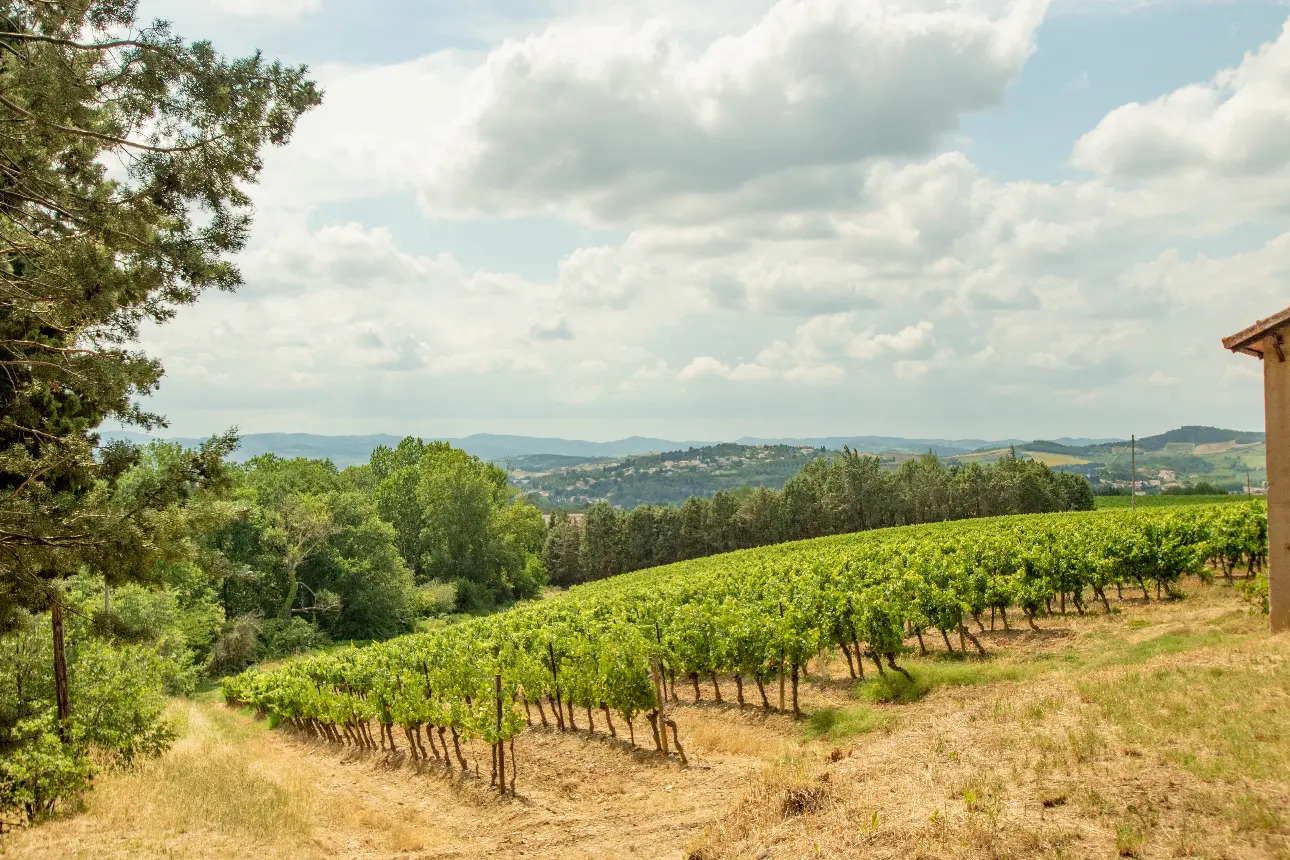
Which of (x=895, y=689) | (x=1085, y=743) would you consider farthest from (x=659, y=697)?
(x=1085, y=743)

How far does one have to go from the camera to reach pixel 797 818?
9.64m

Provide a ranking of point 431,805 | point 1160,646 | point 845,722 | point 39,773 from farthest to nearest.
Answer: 1. point 1160,646
2. point 845,722
3. point 431,805
4. point 39,773

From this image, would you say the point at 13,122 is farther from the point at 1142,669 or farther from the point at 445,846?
the point at 1142,669

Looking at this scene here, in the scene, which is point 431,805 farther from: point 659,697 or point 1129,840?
point 1129,840

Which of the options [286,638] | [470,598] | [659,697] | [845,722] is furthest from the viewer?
[470,598]

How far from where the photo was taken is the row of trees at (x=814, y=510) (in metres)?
88.4

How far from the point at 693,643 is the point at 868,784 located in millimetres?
8162

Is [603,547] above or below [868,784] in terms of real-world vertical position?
below

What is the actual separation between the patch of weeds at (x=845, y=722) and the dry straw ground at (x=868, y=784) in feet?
0.19

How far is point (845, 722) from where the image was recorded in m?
15.0

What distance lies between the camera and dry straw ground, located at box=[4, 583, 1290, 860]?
26.3 feet

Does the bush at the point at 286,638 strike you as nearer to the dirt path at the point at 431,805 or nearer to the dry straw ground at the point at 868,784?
the dry straw ground at the point at 868,784

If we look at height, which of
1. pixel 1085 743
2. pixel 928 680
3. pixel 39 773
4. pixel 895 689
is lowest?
pixel 895 689

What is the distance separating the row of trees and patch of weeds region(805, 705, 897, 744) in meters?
77.3
